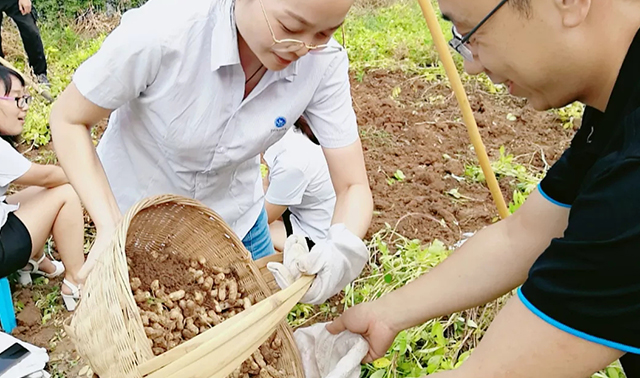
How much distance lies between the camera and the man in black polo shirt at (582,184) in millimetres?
670

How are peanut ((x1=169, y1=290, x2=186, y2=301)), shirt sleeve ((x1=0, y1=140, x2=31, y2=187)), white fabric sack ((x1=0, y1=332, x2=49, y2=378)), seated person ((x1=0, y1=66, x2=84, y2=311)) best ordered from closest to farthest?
peanut ((x1=169, y1=290, x2=186, y2=301)), white fabric sack ((x1=0, y1=332, x2=49, y2=378)), shirt sleeve ((x1=0, y1=140, x2=31, y2=187)), seated person ((x1=0, y1=66, x2=84, y2=311))

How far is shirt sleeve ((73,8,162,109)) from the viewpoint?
3.88 feet

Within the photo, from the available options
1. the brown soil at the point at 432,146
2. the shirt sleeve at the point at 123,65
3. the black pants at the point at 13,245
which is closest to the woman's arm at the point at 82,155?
the shirt sleeve at the point at 123,65

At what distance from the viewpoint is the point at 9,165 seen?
216cm

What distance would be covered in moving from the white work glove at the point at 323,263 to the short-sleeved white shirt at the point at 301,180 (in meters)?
0.97

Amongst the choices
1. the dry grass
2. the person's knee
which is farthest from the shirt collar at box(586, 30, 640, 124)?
the dry grass

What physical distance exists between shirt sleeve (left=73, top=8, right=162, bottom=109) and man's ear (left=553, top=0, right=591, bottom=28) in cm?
79

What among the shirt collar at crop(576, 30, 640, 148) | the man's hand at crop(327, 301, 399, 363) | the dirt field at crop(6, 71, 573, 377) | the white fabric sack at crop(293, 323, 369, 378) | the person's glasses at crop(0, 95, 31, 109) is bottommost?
the dirt field at crop(6, 71, 573, 377)

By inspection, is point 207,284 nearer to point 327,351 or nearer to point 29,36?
point 327,351

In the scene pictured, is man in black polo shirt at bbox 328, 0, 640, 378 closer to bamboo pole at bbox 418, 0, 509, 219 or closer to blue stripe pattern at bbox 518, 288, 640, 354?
blue stripe pattern at bbox 518, 288, 640, 354

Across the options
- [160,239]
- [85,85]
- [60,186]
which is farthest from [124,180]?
[60,186]

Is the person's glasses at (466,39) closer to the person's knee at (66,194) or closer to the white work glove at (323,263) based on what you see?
the white work glove at (323,263)

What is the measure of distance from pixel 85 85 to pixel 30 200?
1.46 m

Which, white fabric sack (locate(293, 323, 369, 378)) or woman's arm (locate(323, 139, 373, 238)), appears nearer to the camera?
white fabric sack (locate(293, 323, 369, 378))
